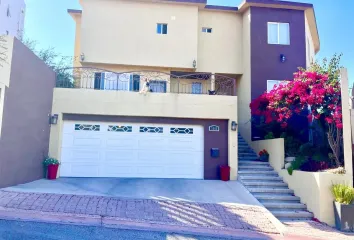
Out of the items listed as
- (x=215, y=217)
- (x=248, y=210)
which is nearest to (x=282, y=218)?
(x=248, y=210)

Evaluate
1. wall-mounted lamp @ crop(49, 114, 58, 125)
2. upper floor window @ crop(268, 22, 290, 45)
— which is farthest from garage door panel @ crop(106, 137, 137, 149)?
upper floor window @ crop(268, 22, 290, 45)

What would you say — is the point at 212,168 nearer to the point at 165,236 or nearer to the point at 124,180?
the point at 124,180

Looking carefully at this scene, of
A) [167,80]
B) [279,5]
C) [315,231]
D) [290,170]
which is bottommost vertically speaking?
[315,231]

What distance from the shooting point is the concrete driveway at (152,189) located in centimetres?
888

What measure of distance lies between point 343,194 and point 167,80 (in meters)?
10.2

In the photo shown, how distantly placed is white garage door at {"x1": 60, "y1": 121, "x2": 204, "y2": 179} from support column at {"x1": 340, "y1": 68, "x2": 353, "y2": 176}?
5.32 meters

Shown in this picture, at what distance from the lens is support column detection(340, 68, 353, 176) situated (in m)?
9.09

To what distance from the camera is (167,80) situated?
15.7 meters

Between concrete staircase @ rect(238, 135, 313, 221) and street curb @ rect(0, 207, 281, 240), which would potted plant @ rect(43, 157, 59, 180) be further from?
concrete staircase @ rect(238, 135, 313, 221)

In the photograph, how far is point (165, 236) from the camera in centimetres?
645

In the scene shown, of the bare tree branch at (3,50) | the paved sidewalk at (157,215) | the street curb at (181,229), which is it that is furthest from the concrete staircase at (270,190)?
the bare tree branch at (3,50)

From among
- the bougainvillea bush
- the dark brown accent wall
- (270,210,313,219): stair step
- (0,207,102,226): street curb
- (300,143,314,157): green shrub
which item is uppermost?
the dark brown accent wall

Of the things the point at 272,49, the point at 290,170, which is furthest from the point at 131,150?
the point at 272,49

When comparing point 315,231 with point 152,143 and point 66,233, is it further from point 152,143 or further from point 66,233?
point 152,143
